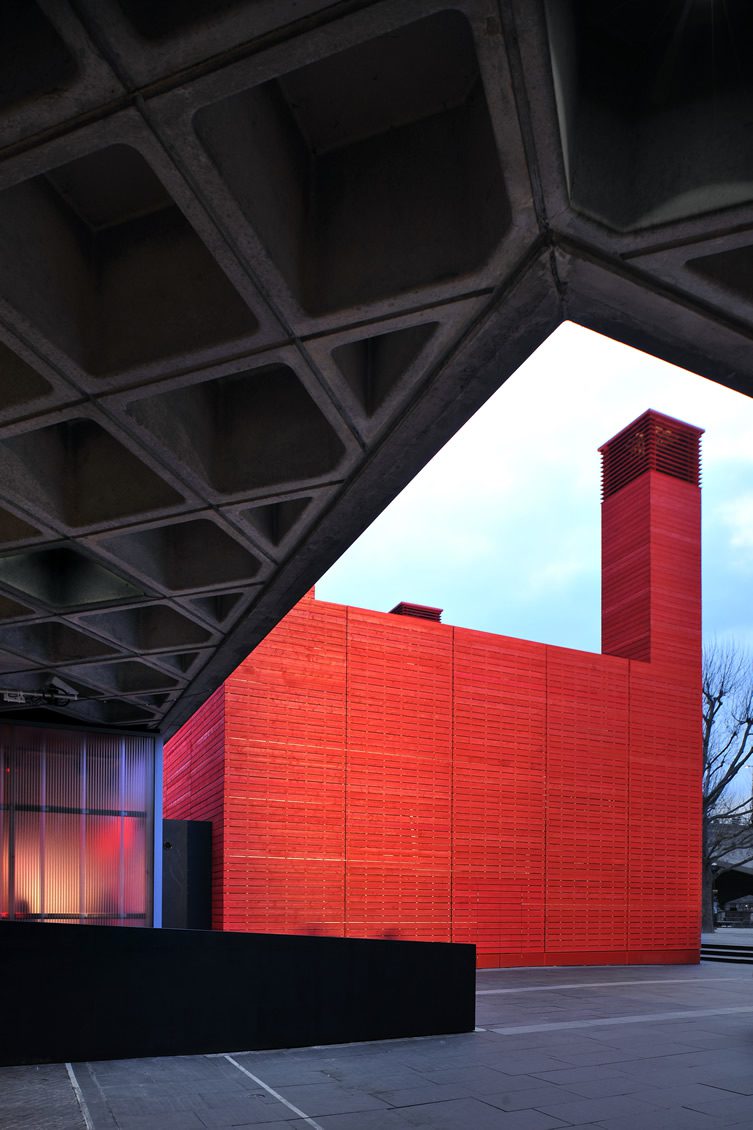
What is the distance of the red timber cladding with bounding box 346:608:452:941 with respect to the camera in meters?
17.6

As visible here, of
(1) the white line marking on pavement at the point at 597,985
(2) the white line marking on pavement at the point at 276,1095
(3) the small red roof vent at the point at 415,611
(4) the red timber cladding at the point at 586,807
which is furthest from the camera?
(3) the small red roof vent at the point at 415,611

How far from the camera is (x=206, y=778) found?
17.6m

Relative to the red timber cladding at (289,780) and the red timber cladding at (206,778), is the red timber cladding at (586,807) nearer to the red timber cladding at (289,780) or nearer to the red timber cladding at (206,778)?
the red timber cladding at (289,780)

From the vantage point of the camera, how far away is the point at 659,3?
326 centimetres

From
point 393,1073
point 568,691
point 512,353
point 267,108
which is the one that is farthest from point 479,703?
point 267,108

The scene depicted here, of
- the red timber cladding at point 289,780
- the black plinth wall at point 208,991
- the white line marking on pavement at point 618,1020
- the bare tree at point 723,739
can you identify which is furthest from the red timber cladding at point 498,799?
the bare tree at point 723,739

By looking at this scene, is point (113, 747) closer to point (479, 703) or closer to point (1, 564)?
point (1, 564)

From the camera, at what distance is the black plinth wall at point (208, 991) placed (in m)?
8.09

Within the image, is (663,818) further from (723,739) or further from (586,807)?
(723,739)

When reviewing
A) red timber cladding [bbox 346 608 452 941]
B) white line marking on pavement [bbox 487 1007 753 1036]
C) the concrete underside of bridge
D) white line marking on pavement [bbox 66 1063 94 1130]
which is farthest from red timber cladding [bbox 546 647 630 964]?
the concrete underside of bridge

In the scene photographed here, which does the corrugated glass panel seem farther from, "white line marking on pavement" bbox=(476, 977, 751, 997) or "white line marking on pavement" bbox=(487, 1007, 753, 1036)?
"white line marking on pavement" bbox=(476, 977, 751, 997)

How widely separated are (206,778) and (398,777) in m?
3.70

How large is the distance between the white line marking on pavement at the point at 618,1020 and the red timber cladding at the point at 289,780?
19.0ft

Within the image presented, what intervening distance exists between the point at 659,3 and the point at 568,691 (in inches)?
727
